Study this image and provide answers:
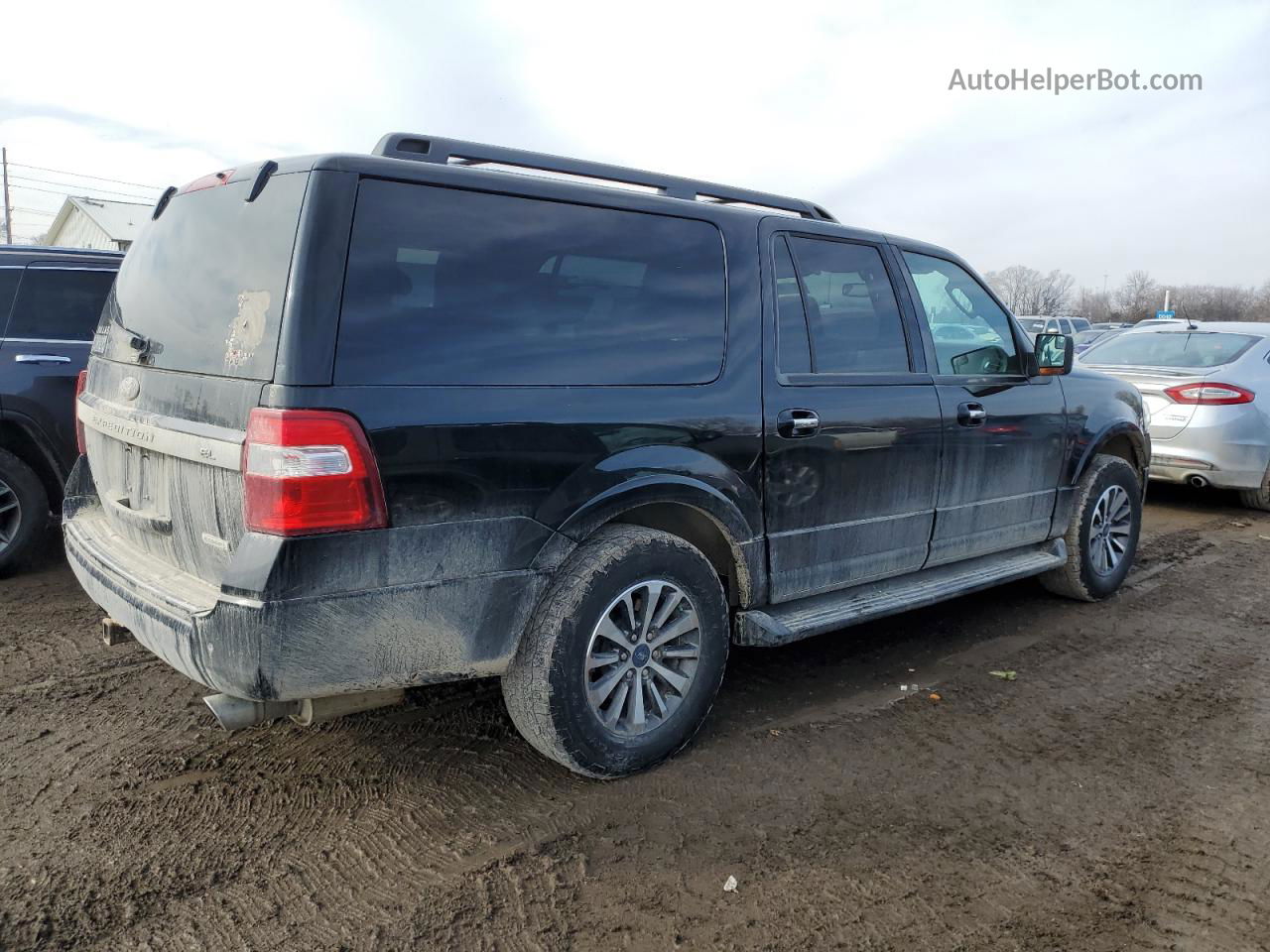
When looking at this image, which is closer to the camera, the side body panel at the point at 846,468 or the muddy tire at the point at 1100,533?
the side body panel at the point at 846,468

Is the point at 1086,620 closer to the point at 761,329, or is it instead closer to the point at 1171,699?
the point at 1171,699

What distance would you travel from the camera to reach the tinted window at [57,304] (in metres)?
5.36

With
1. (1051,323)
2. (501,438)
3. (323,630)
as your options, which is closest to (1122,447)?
(501,438)

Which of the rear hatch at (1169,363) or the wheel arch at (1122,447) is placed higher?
the rear hatch at (1169,363)

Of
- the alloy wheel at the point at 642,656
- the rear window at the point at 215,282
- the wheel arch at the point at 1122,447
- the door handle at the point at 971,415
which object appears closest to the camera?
the rear window at the point at 215,282

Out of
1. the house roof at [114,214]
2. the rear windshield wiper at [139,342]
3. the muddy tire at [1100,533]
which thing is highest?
the house roof at [114,214]

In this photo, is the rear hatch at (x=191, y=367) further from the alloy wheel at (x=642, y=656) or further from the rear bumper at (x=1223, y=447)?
the rear bumper at (x=1223, y=447)

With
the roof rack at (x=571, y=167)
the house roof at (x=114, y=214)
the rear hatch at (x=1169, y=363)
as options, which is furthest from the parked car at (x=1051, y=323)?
the house roof at (x=114, y=214)

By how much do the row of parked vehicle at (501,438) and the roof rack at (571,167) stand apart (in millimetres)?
15

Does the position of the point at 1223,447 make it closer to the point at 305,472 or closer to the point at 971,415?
the point at 971,415

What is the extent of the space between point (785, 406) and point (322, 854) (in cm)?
217

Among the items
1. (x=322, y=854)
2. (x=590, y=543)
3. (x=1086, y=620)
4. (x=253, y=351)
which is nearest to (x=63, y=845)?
(x=322, y=854)

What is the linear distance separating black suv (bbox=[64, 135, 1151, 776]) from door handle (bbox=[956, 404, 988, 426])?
0.45 ft

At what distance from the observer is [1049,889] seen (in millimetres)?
2650
